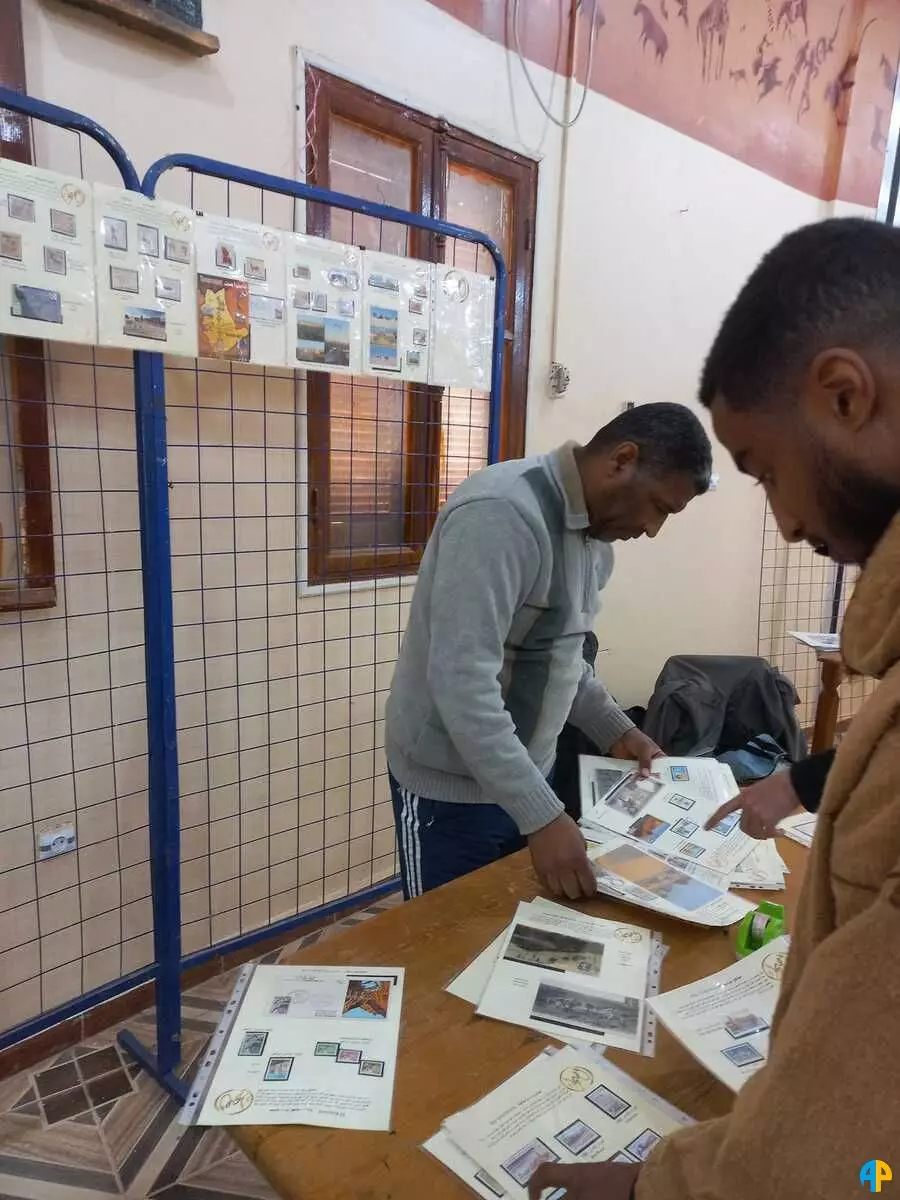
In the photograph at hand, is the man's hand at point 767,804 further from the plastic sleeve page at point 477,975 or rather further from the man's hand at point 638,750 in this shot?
the plastic sleeve page at point 477,975

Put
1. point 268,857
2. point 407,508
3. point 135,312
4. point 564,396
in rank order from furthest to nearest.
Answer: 1. point 564,396
2. point 407,508
3. point 268,857
4. point 135,312

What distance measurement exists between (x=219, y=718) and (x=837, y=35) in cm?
392

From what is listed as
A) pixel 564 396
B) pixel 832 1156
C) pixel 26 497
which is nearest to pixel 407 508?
pixel 564 396

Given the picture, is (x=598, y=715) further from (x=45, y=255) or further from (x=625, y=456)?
(x=45, y=255)

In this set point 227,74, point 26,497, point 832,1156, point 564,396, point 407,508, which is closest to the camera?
point 832,1156

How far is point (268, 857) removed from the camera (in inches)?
88.7

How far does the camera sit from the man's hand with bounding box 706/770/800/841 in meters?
1.23

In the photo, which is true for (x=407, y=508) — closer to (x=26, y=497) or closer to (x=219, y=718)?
(x=219, y=718)

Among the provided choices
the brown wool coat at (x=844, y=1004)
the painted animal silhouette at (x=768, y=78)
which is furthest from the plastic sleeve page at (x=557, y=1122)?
the painted animal silhouette at (x=768, y=78)

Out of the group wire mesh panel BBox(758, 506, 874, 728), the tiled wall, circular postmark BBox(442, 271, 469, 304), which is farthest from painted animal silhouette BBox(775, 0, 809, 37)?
the tiled wall

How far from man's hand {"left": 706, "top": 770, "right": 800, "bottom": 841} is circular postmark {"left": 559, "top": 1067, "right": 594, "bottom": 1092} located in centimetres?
55

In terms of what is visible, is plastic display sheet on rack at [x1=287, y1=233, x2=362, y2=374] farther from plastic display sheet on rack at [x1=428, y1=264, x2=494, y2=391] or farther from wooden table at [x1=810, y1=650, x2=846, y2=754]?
wooden table at [x1=810, y1=650, x2=846, y2=754]

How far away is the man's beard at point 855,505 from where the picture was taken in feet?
1.75

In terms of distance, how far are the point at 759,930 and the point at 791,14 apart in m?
3.77
